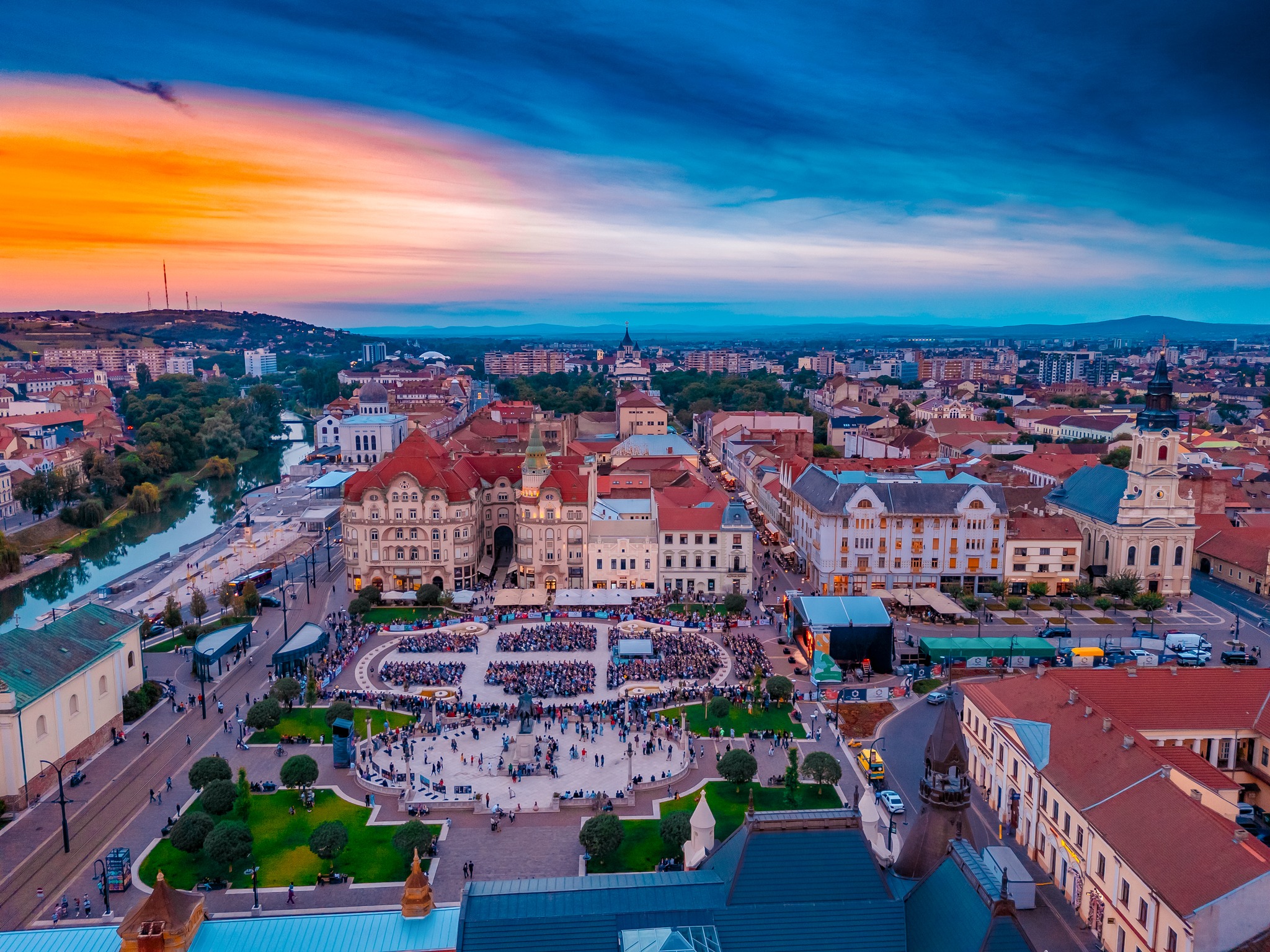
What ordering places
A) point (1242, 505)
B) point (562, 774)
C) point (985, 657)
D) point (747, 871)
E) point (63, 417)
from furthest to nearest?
point (63, 417), point (1242, 505), point (985, 657), point (562, 774), point (747, 871)

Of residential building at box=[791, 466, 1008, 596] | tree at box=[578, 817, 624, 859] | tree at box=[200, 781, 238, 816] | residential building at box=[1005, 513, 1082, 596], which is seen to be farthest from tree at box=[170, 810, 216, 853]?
residential building at box=[1005, 513, 1082, 596]

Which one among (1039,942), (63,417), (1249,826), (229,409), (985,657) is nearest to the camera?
(1039,942)

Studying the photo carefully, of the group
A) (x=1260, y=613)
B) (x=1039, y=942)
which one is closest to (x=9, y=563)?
(x=1039, y=942)

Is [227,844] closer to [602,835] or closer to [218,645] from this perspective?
[602,835]

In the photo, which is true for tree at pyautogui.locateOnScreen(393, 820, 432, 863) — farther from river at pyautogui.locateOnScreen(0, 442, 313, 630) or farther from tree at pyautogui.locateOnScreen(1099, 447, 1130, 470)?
tree at pyautogui.locateOnScreen(1099, 447, 1130, 470)

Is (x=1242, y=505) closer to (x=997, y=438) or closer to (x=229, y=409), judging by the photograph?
(x=997, y=438)

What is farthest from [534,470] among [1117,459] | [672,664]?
[1117,459]

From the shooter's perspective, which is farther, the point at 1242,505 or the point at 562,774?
the point at 1242,505
